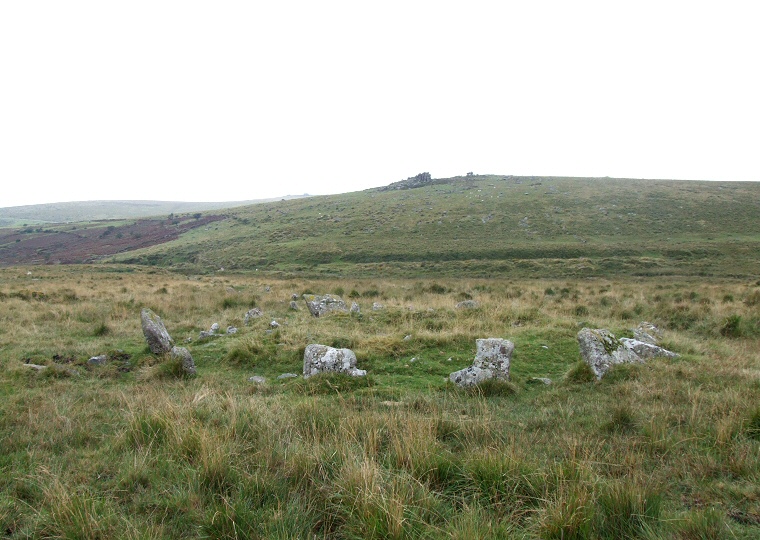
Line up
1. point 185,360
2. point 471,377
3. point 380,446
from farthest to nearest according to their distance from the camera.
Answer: point 185,360
point 471,377
point 380,446

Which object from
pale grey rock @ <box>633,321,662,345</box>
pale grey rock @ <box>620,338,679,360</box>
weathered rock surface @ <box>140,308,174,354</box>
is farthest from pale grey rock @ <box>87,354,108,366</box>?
pale grey rock @ <box>633,321,662,345</box>

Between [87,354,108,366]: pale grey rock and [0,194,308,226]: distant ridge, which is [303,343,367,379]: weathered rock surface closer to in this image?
[87,354,108,366]: pale grey rock

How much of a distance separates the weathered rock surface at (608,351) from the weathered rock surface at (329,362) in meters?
4.25

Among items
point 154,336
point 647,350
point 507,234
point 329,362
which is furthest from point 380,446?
point 507,234

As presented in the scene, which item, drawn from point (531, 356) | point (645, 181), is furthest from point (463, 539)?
point (645, 181)

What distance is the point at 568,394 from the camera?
21.2ft

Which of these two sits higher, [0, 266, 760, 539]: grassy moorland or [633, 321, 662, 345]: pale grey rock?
[0, 266, 760, 539]: grassy moorland

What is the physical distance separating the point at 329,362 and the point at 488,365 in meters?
2.97

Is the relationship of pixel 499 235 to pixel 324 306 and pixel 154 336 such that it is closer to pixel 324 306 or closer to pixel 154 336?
pixel 324 306

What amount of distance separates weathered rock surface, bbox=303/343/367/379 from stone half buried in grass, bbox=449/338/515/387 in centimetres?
188

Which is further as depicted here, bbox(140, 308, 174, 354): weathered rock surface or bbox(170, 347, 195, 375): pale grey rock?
bbox(140, 308, 174, 354): weathered rock surface

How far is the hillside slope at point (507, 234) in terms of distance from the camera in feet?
137

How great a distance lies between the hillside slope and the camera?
137 ft

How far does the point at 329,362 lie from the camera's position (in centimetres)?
767
